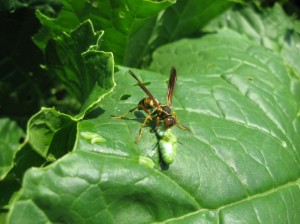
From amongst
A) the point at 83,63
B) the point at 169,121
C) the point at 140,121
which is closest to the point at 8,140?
the point at 83,63

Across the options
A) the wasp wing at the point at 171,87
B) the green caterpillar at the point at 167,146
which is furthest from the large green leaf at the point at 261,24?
the green caterpillar at the point at 167,146


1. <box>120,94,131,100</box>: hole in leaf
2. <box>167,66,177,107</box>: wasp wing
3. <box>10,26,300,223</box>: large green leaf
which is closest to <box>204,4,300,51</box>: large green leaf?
<box>10,26,300,223</box>: large green leaf

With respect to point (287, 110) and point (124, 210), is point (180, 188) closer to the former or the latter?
point (124, 210)

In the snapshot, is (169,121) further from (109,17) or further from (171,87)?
(109,17)

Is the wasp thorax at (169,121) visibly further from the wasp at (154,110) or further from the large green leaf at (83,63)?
the large green leaf at (83,63)

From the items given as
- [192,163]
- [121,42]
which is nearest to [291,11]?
[121,42]

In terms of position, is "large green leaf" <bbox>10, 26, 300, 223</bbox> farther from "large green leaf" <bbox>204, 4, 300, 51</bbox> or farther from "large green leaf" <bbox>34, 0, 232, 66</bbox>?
"large green leaf" <bbox>204, 4, 300, 51</bbox>
